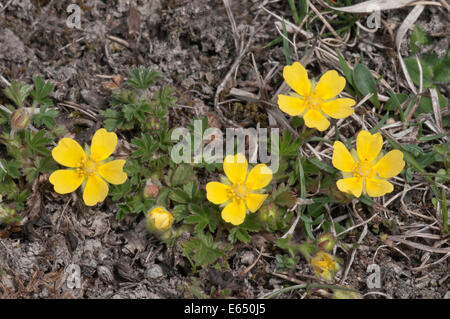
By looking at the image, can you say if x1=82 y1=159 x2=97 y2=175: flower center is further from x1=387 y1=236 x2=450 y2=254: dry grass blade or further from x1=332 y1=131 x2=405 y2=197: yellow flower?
x1=387 y1=236 x2=450 y2=254: dry grass blade

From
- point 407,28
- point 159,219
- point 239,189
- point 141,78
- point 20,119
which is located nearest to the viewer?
point 159,219

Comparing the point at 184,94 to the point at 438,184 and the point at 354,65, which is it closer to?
the point at 354,65

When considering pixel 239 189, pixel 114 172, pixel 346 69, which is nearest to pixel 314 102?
pixel 346 69

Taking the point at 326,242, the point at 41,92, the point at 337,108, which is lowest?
the point at 326,242

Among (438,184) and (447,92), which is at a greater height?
(447,92)

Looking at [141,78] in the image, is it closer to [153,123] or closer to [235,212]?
[153,123]

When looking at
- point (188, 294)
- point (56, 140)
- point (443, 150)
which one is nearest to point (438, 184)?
point (443, 150)

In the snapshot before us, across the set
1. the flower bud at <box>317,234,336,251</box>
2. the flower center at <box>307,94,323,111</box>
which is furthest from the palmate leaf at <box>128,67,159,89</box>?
the flower bud at <box>317,234,336,251</box>
